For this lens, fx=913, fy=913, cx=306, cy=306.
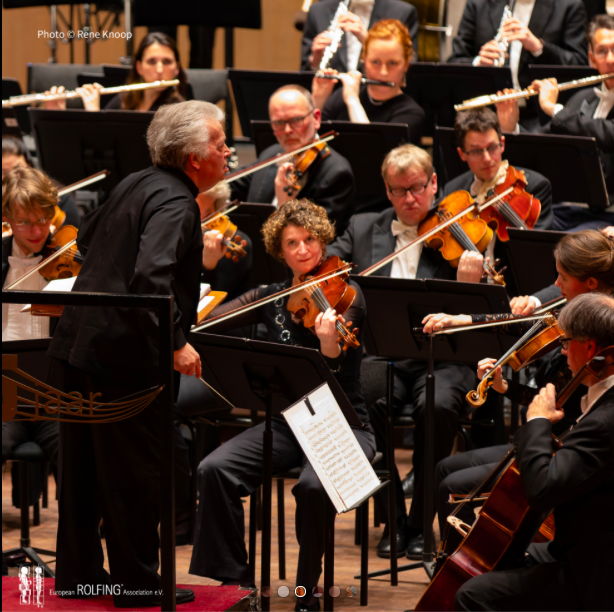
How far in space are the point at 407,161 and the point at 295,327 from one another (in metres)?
0.76

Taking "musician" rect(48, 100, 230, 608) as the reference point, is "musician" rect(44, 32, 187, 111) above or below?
above

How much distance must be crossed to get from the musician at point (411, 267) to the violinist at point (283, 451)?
344 mm

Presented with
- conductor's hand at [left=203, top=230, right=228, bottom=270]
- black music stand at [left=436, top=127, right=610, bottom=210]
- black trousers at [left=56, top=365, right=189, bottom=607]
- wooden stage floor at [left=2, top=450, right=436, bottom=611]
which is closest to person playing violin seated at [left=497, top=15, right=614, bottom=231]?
black music stand at [left=436, top=127, right=610, bottom=210]

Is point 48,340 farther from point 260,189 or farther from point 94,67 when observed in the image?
point 94,67

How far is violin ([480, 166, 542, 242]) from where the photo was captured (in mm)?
3199

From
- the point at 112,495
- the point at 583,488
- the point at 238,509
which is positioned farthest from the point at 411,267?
the point at 583,488

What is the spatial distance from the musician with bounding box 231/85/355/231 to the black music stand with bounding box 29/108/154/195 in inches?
21.5

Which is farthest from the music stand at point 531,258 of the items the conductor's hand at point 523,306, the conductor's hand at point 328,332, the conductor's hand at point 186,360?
the conductor's hand at point 186,360

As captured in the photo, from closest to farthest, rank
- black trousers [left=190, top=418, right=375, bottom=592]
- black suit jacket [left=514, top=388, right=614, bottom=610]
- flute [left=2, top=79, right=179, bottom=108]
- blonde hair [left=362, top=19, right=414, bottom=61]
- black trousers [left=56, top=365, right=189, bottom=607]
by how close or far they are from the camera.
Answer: black suit jacket [left=514, top=388, right=614, bottom=610] < black trousers [left=56, top=365, right=189, bottom=607] < black trousers [left=190, top=418, right=375, bottom=592] < blonde hair [left=362, top=19, right=414, bottom=61] < flute [left=2, top=79, right=179, bottom=108]

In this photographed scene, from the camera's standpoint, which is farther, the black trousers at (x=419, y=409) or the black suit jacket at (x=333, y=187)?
the black suit jacket at (x=333, y=187)

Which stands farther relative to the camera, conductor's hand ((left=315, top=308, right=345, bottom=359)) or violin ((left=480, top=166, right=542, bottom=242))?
violin ((left=480, top=166, right=542, bottom=242))

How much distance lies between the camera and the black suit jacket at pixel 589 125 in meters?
3.62

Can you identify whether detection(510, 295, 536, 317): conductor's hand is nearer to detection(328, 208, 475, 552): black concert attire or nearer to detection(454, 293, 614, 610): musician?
detection(328, 208, 475, 552): black concert attire

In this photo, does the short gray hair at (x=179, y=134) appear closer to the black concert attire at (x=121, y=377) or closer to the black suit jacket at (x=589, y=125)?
the black concert attire at (x=121, y=377)
